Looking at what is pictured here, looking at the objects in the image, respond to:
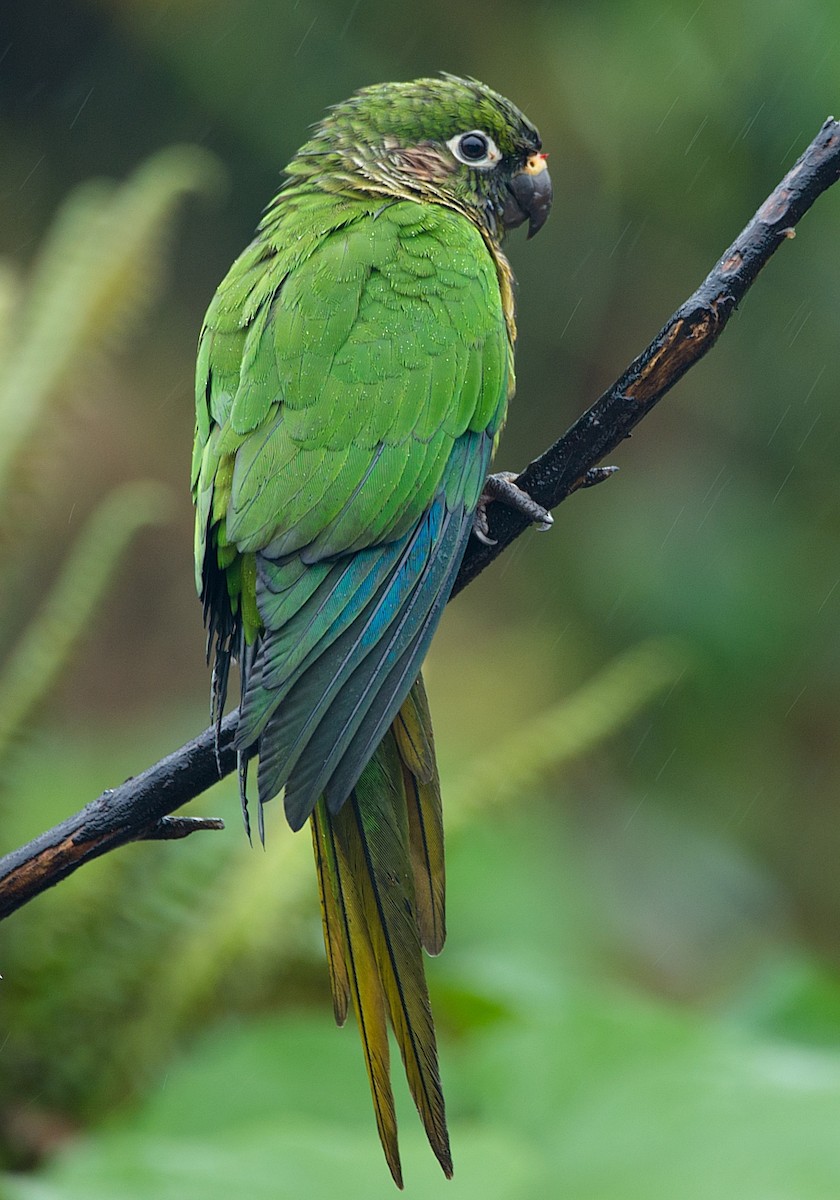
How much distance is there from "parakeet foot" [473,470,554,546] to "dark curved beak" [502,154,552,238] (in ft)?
2.41

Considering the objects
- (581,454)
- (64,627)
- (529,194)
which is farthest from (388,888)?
(529,194)

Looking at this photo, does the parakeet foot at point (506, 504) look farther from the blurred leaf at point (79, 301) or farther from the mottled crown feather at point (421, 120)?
the blurred leaf at point (79, 301)

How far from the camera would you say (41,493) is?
85.4 inches

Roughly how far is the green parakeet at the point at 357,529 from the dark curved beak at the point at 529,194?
0.33 metres

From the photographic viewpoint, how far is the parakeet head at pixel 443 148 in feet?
6.52

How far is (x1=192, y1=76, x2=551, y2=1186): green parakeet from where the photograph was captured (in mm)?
1380

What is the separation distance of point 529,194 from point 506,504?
788 millimetres

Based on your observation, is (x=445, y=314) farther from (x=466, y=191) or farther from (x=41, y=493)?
(x=41, y=493)

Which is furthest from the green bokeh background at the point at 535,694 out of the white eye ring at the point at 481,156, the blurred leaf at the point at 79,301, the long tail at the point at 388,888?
the white eye ring at the point at 481,156

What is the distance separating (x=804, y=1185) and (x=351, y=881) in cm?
73

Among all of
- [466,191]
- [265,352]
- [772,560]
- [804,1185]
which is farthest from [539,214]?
[772,560]

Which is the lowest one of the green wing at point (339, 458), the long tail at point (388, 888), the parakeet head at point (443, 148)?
the long tail at point (388, 888)

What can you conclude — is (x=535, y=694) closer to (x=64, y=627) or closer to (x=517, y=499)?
(x=64, y=627)

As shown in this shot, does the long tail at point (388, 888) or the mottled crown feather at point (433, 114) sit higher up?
the mottled crown feather at point (433, 114)
